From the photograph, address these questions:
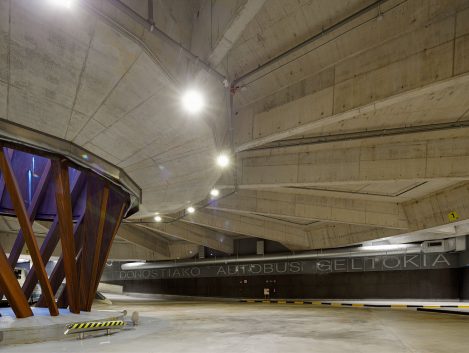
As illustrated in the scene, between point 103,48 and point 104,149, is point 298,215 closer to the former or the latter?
point 104,149

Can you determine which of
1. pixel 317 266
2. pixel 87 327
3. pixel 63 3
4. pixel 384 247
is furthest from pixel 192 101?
pixel 317 266

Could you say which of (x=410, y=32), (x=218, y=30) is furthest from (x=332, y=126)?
(x=218, y=30)

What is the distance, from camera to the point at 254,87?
13023 mm

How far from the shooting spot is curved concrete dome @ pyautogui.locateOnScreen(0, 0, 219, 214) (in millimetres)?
6988

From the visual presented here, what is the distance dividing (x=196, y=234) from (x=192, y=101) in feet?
85.4

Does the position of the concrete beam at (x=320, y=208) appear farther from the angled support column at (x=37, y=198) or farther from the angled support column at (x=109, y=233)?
the angled support column at (x=37, y=198)

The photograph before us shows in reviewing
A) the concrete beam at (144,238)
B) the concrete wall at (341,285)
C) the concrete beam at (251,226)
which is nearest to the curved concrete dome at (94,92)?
the concrete beam at (251,226)

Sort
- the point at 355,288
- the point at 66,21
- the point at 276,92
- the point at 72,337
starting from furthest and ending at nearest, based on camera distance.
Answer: the point at 355,288 → the point at 276,92 → the point at 72,337 → the point at 66,21

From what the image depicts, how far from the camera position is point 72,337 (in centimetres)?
1120

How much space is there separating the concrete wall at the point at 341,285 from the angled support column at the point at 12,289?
25.1 metres

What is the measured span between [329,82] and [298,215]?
39.9 ft

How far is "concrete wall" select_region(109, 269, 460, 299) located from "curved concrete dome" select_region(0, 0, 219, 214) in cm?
2160

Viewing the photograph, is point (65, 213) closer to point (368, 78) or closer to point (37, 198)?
point (37, 198)

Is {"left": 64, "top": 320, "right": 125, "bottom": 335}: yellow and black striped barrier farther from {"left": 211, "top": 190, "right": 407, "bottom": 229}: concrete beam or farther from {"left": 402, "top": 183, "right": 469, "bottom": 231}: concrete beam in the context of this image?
{"left": 402, "top": 183, "right": 469, "bottom": 231}: concrete beam
